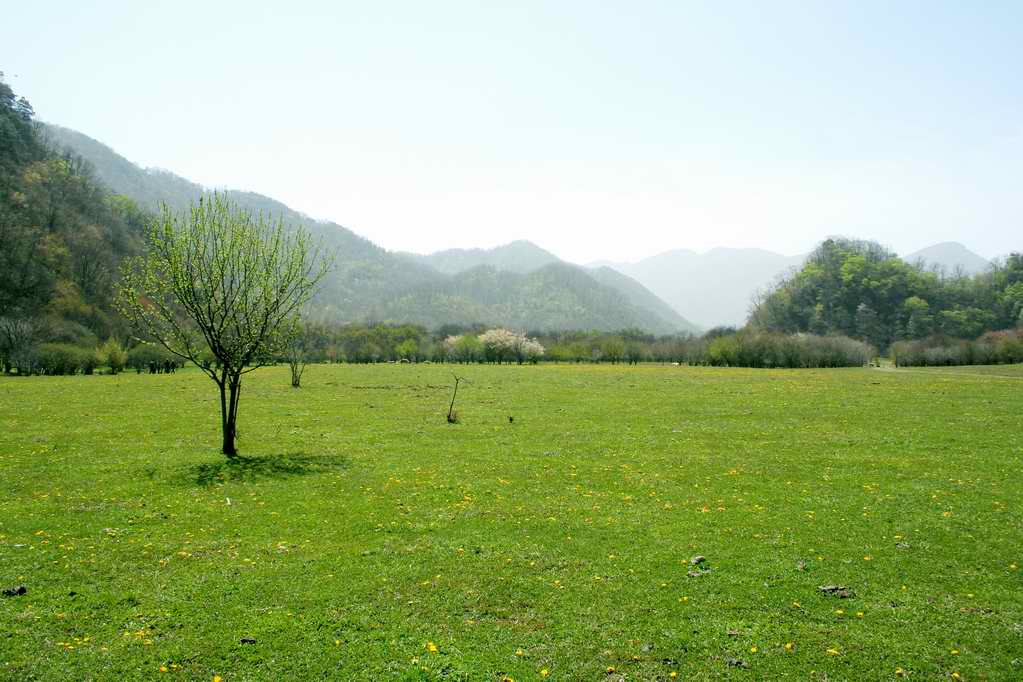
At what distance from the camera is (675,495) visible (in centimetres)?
1502

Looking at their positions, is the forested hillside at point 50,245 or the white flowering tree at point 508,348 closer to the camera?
the forested hillside at point 50,245

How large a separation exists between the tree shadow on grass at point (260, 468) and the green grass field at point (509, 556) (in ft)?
A: 0.45

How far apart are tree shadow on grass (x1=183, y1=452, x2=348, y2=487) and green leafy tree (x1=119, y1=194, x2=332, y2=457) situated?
148 cm

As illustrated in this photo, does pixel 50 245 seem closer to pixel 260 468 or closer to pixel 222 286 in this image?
pixel 222 286

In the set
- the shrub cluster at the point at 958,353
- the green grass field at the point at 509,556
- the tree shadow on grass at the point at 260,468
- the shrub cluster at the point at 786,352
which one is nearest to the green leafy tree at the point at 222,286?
the tree shadow on grass at the point at 260,468

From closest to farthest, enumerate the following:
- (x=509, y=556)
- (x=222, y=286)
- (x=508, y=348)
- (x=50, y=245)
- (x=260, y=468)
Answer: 1. (x=509, y=556)
2. (x=260, y=468)
3. (x=222, y=286)
4. (x=50, y=245)
5. (x=508, y=348)

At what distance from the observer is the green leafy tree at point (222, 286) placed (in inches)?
704

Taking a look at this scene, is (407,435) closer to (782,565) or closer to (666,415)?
(666,415)

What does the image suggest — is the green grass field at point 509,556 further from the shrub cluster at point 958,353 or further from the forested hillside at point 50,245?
the shrub cluster at point 958,353

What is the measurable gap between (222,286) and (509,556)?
537 inches

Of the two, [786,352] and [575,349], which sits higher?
[575,349]

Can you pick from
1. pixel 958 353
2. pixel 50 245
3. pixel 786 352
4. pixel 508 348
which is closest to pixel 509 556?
pixel 786 352

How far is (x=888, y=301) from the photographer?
155125mm

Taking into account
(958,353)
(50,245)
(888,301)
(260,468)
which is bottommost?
(260,468)
